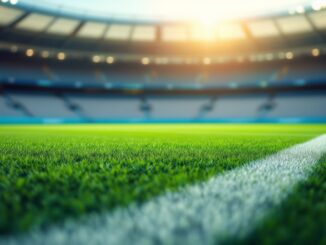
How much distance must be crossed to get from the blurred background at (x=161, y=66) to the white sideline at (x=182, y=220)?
25056 mm

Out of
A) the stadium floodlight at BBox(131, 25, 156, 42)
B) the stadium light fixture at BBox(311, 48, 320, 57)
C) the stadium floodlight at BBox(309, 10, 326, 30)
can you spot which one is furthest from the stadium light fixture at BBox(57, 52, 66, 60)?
the stadium light fixture at BBox(311, 48, 320, 57)

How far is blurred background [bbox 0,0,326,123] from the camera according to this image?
25.8 meters

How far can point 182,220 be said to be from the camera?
2.97 ft

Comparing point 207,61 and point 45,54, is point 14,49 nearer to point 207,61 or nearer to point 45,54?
point 45,54

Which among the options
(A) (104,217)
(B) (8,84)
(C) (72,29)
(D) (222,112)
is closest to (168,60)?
(D) (222,112)

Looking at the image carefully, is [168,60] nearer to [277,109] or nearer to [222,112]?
[222,112]

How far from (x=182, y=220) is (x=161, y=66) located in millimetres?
33228

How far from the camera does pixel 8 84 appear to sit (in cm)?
2789

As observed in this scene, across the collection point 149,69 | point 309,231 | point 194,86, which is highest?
point 149,69

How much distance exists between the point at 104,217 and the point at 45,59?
32.5 metres

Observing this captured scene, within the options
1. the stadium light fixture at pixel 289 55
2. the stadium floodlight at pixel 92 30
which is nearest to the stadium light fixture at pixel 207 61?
the stadium light fixture at pixel 289 55

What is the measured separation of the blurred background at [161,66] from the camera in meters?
25.8

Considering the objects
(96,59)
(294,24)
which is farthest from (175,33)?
(294,24)

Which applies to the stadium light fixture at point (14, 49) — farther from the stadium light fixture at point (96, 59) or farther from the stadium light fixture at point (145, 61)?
the stadium light fixture at point (145, 61)
